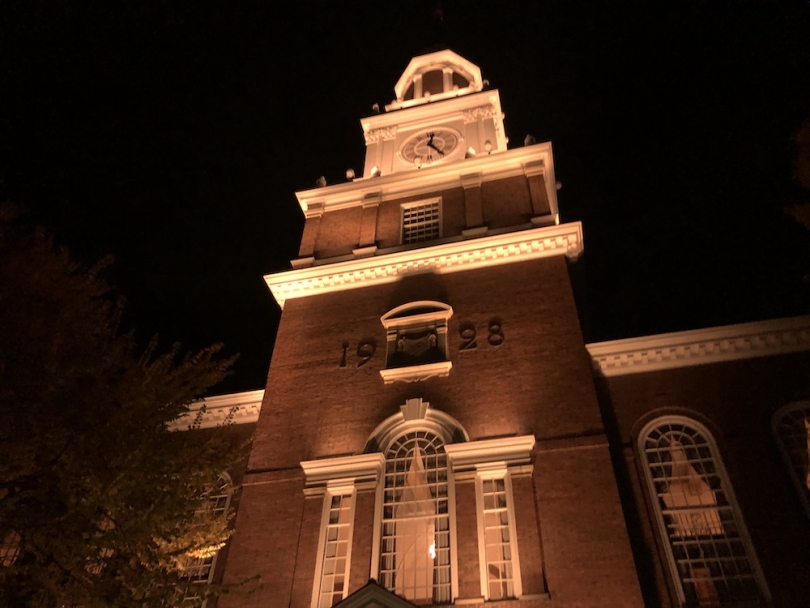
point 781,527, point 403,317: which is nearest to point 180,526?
point 403,317

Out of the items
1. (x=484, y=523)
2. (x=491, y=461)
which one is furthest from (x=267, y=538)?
(x=491, y=461)

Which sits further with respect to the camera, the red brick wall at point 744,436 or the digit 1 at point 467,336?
the digit 1 at point 467,336

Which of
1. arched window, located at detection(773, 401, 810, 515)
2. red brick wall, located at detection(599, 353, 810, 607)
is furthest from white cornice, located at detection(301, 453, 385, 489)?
arched window, located at detection(773, 401, 810, 515)

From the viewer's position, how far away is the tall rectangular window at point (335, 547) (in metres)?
12.7

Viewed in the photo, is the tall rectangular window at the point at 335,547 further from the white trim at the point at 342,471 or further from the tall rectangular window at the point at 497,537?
the tall rectangular window at the point at 497,537

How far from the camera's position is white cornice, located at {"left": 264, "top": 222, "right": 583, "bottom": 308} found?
1694 cm

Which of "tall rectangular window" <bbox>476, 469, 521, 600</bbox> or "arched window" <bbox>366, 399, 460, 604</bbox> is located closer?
"tall rectangular window" <bbox>476, 469, 521, 600</bbox>

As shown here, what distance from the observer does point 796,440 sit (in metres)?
13.6

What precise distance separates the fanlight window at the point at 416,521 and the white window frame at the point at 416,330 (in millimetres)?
1515

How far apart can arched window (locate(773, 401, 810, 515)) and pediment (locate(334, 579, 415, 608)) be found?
333 inches

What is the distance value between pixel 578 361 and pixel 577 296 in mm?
5498

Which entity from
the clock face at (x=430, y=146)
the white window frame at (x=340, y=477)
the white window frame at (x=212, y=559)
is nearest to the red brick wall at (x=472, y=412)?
the white window frame at (x=340, y=477)

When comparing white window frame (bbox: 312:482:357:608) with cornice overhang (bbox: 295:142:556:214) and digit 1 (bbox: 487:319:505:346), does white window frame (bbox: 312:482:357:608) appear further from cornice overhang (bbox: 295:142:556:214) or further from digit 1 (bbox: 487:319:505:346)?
cornice overhang (bbox: 295:142:556:214)

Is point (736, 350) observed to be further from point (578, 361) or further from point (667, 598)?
point (667, 598)
